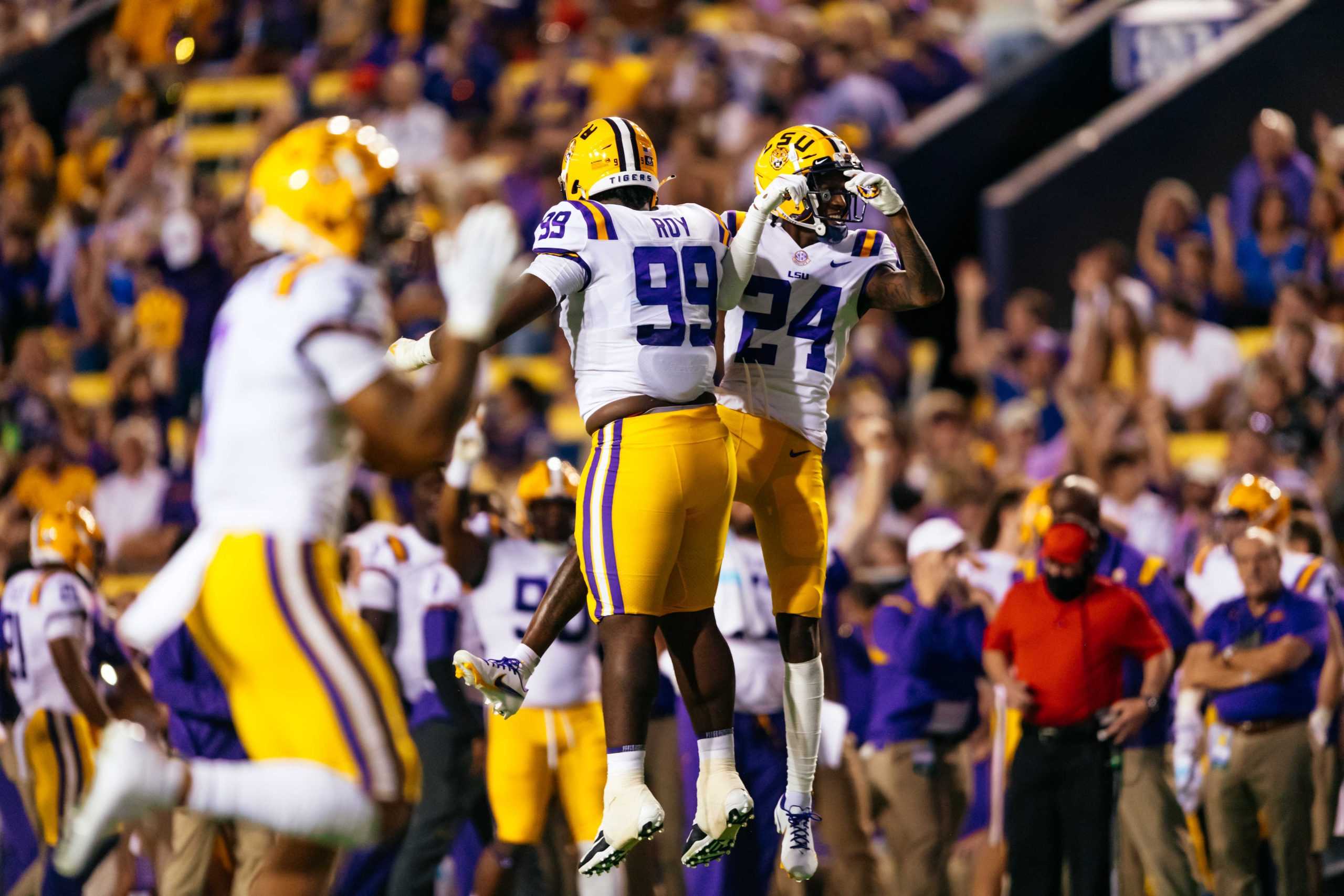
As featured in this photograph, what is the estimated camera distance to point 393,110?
1842 centimetres

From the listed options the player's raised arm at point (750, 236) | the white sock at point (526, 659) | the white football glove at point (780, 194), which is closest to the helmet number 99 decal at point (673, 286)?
the player's raised arm at point (750, 236)

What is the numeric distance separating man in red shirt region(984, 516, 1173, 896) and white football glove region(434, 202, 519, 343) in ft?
14.6

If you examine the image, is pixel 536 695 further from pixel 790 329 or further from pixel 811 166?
pixel 811 166

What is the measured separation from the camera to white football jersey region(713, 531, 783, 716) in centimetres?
928

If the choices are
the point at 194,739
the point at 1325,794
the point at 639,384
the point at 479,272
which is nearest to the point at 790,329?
the point at 639,384

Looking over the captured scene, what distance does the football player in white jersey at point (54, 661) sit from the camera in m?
9.20

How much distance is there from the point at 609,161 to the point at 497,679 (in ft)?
6.39

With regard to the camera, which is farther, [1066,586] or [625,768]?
[1066,586]

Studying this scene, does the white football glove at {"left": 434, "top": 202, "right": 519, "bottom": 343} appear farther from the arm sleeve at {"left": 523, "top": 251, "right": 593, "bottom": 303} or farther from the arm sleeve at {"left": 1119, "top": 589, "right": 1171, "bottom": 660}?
the arm sleeve at {"left": 1119, "top": 589, "right": 1171, "bottom": 660}

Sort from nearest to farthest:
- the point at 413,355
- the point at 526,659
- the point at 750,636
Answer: the point at 413,355, the point at 526,659, the point at 750,636

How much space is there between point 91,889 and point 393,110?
10.2m

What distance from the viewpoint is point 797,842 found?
7398 millimetres

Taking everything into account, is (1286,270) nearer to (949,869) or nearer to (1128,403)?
(1128,403)

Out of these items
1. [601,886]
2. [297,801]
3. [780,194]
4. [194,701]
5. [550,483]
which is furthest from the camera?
[550,483]
